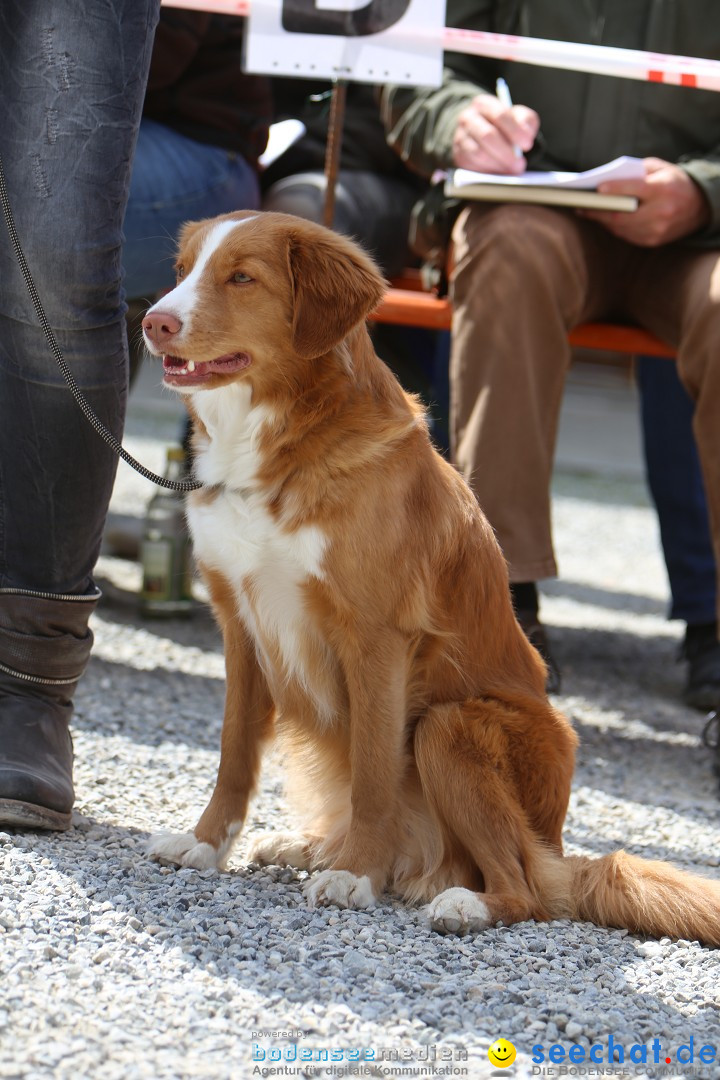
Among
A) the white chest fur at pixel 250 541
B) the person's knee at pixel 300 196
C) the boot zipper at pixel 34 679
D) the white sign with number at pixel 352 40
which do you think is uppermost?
the white sign with number at pixel 352 40

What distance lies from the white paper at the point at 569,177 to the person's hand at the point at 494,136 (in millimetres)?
42

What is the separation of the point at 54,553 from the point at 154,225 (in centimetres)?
193

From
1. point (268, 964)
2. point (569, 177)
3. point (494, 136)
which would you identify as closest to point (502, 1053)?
point (268, 964)

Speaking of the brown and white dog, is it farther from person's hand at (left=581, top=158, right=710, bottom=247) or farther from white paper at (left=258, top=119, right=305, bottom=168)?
white paper at (left=258, top=119, right=305, bottom=168)

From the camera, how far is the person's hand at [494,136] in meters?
3.55

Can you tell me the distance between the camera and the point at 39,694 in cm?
248

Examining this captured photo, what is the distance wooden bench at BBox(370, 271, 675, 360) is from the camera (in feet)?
12.8

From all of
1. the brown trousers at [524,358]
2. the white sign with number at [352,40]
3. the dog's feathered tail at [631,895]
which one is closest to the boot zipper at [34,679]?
the dog's feathered tail at [631,895]

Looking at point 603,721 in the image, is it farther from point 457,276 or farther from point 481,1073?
point 481,1073

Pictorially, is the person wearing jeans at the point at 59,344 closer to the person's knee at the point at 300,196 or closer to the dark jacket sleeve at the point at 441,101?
the dark jacket sleeve at the point at 441,101

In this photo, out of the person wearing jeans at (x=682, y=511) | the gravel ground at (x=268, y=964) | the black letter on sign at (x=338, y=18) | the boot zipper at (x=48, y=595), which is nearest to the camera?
the gravel ground at (x=268, y=964)

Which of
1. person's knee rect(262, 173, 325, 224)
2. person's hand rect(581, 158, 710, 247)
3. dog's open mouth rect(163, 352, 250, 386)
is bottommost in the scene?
dog's open mouth rect(163, 352, 250, 386)

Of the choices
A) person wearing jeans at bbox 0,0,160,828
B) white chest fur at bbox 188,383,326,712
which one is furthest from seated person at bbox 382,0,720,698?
person wearing jeans at bbox 0,0,160,828

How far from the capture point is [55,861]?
2.24 meters
